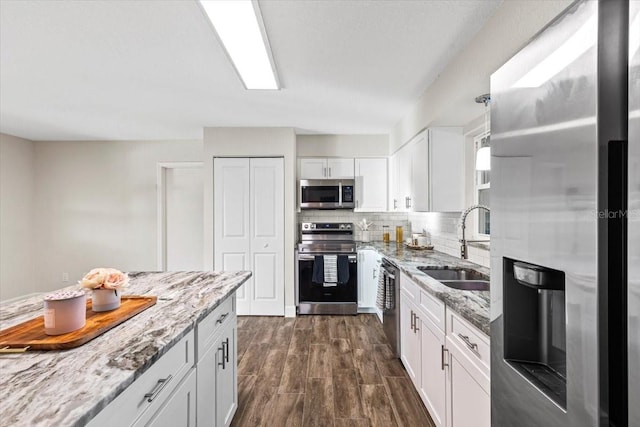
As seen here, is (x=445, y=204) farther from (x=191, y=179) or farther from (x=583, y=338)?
(x=191, y=179)

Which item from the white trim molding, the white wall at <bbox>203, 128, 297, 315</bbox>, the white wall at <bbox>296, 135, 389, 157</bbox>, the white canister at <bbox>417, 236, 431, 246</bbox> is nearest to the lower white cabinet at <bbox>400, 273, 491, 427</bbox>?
the white canister at <bbox>417, 236, 431, 246</bbox>

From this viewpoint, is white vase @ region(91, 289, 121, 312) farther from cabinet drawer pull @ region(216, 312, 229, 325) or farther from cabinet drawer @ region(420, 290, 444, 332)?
cabinet drawer @ region(420, 290, 444, 332)

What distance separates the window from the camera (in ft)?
8.86

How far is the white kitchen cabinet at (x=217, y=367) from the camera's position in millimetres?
1440

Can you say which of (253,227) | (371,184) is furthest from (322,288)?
(371,184)

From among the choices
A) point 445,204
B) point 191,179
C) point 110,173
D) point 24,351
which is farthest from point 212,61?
point 110,173

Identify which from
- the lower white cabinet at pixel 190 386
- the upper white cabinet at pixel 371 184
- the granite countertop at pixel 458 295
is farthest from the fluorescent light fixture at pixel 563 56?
the upper white cabinet at pixel 371 184

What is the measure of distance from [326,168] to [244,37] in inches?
104

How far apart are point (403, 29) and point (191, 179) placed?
13.3 feet

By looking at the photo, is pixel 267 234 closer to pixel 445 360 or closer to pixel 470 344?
pixel 445 360

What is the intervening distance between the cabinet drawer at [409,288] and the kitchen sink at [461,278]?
0.16 meters

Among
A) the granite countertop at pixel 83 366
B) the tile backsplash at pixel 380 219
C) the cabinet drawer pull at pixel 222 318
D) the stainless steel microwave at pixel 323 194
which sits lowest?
the cabinet drawer pull at pixel 222 318

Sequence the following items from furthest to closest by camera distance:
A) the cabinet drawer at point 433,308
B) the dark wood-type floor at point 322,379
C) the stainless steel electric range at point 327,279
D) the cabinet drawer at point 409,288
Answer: the stainless steel electric range at point 327,279, the cabinet drawer at point 409,288, the dark wood-type floor at point 322,379, the cabinet drawer at point 433,308

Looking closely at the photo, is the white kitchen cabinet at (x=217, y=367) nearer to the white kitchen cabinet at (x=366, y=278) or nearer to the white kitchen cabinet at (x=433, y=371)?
the white kitchen cabinet at (x=433, y=371)
